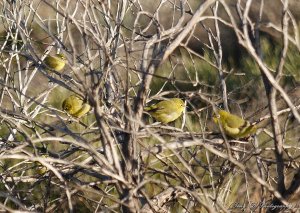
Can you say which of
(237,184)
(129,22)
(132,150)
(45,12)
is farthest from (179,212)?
(45,12)

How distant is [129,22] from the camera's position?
31.9 feet

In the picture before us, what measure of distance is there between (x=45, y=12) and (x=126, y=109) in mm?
7801

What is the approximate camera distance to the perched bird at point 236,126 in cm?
375

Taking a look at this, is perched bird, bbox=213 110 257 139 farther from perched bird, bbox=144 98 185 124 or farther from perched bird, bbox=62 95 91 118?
perched bird, bbox=62 95 91 118

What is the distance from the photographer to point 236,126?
3.90m

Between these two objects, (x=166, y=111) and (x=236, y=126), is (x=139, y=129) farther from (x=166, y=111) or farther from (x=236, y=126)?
(x=166, y=111)

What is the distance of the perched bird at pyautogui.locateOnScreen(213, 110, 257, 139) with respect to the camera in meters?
3.75

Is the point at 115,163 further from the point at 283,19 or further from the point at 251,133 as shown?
the point at 251,133

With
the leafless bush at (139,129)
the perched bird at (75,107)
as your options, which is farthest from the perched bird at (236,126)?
the perched bird at (75,107)

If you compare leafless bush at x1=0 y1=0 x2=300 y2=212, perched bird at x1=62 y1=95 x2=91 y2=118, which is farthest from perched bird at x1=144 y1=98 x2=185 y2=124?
leafless bush at x1=0 y1=0 x2=300 y2=212

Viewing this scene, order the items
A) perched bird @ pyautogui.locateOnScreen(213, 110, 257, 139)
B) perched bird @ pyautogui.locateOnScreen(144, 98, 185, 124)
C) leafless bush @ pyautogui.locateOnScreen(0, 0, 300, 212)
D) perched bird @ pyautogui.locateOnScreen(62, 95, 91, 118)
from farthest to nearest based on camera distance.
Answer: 1. perched bird @ pyautogui.locateOnScreen(62, 95, 91, 118)
2. perched bird @ pyautogui.locateOnScreen(144, 98, 185, 124)
3. perched bird @ pyautogui.locateOnScreen(213, 110, 257, 139)
4. leafless bush @ pyautogui.locateOnScreen(0, 0, 300, 212)

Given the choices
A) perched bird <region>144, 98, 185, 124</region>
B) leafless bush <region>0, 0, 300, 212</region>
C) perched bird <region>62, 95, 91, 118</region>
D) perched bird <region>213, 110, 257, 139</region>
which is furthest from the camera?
perched bird <region>62, 95, 91, 118</region>

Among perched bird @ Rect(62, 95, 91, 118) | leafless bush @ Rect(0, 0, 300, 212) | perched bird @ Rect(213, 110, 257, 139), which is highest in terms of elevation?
leafless bush @ Rect(0, 0, 300, 212)

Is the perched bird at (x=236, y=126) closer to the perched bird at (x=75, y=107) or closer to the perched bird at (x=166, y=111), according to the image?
the perched bird at (x=166, y=111)
